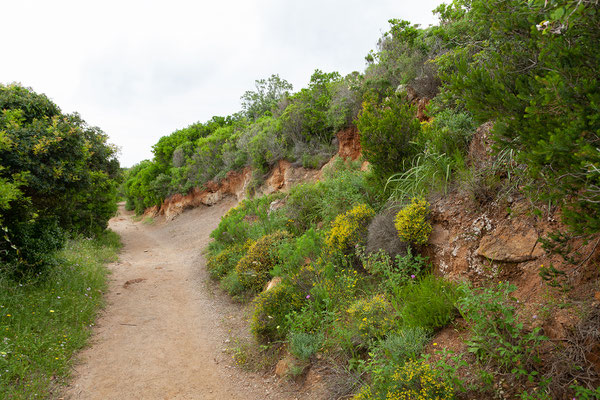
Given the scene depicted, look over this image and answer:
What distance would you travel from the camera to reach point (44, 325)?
17.7 feet

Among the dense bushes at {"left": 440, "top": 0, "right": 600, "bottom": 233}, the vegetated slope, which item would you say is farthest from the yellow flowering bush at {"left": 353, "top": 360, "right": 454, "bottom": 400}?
the dense bushes at {"left": 440, "top": 0, "right": 600, "bottom": 233}

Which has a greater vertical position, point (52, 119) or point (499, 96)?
point (52, 119)

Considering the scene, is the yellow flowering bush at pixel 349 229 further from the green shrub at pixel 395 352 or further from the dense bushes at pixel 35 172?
the dense bushes at pixel 35 172

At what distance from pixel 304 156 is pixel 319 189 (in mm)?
5608

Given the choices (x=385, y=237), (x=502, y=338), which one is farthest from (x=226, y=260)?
(x=502, y=338)

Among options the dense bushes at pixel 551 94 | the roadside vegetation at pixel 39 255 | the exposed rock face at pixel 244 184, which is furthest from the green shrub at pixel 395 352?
the exposed rock face at pixel 244 184

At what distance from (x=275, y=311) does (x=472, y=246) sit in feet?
10.3

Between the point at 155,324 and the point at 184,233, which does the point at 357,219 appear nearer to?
the point at 155,324

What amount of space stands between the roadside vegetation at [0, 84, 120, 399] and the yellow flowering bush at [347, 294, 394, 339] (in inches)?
158

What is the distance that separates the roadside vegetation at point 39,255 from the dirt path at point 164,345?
37 cm

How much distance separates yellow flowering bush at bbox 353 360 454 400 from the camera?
2785mm

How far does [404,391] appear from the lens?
9.63 feet

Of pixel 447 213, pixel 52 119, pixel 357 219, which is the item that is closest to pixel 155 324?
pixel 357 219

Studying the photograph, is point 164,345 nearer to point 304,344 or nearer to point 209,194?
point 304,344
